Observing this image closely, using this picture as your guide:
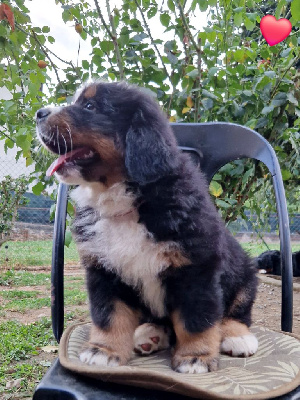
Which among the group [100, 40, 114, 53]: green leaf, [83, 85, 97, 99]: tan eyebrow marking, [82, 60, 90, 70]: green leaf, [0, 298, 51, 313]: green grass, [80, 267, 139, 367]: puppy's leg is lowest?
[0, 298, 51, 313]: green grass

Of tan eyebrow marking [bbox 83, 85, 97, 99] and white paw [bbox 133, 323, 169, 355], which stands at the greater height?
tan eyebrow marking [bbox 83, 85, 97, 99]

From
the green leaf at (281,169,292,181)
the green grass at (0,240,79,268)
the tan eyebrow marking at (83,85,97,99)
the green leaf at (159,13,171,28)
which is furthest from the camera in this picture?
the green grass at (0,240,79,268)

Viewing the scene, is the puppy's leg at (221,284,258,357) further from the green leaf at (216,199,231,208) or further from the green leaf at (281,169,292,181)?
the green leaf at (281,169,292,181)

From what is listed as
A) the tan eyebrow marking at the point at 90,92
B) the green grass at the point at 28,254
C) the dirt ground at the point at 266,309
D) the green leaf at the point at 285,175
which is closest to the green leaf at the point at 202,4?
the tan eyebrow marking at the point at 90,92

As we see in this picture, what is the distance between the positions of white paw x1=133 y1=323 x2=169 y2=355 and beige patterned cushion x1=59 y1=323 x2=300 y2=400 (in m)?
0.03

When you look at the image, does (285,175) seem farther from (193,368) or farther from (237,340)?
(193,368)

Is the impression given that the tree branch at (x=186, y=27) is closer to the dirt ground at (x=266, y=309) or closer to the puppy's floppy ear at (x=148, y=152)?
the puppy's floppy ear at (x=148, y=152)

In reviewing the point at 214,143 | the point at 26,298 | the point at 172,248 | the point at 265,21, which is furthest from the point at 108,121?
the point at 26,298

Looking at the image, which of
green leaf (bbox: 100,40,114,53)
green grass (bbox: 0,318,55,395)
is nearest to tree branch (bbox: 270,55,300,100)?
green leaf (bbox: 100,40,114,53)

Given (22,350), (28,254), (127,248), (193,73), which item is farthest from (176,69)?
(28,254)

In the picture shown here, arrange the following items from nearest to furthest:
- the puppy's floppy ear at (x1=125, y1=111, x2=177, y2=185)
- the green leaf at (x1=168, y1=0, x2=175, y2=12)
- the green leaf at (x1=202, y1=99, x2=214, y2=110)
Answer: the puppy's floppy ear at (x1=125, y1=111, x2=177, y2=185) → the green leaf at (x1=168, y1=0, x2=175, y2=12) → the green leaf at (x1=202, y1=99, x2=214, y2=110)

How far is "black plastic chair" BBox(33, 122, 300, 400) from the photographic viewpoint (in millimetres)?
1420

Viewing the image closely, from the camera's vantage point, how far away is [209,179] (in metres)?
2.67

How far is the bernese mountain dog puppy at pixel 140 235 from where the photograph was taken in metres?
1.72
